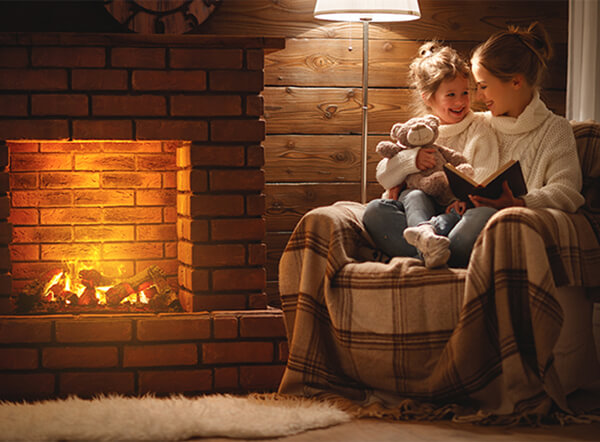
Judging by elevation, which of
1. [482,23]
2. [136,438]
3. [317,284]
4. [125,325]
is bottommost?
[136,438]

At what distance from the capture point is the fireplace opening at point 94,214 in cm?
271

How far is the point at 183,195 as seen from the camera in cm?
265

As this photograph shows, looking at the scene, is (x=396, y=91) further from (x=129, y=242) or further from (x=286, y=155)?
(x=129, y=242)

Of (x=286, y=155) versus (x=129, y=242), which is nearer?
(x=129, y=242)

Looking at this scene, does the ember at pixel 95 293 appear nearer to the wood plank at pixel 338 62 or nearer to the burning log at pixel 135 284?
the burning log at pixel 135 284

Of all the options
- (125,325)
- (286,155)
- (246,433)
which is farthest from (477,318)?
(286,155)

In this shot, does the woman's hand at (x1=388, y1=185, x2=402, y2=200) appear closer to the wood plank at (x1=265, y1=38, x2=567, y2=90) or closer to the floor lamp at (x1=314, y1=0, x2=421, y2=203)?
the floor lamp at (x1=314, y1=0, x2=421, y2=203)

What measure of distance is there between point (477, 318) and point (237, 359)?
85 cm

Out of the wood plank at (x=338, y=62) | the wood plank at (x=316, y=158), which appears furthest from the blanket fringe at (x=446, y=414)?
the wood plank at (x=338, y=62)

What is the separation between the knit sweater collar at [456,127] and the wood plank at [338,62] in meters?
0.56

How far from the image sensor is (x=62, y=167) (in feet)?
9.00

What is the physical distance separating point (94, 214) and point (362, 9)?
1.15m

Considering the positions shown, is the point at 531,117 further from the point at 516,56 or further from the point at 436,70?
the point at 436,70

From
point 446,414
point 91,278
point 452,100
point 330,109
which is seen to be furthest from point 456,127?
point 91,278
